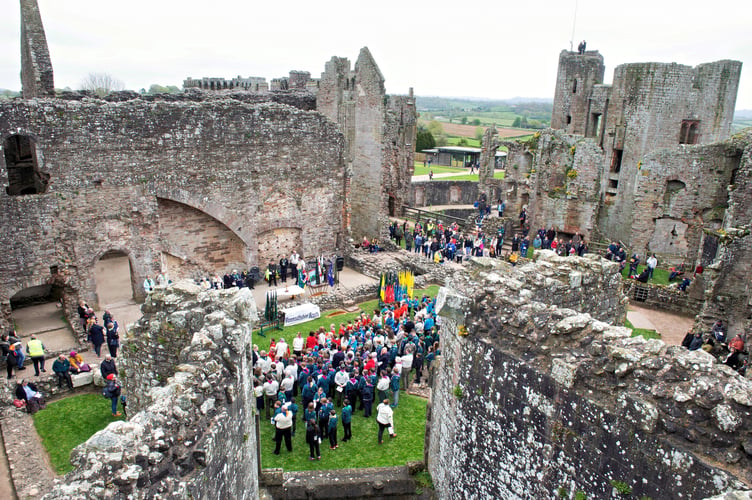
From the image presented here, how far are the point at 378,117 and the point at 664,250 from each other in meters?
12.8

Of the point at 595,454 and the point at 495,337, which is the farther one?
the point at 495,337

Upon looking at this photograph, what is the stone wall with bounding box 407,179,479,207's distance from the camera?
37.0 m

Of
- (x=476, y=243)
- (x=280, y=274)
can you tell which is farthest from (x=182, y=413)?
(x=476, y=243)

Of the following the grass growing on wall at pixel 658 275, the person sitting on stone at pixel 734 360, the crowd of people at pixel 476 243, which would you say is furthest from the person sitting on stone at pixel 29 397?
the grass growing on wall at pixel 658 275

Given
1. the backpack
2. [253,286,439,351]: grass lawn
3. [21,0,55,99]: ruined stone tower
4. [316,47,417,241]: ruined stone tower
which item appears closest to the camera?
the backpack

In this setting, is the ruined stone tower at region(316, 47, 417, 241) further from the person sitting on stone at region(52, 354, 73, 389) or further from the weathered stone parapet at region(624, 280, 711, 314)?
the person sitting on stone at region(52, 354, 73, 389)

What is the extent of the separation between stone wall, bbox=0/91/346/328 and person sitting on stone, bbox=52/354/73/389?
390cm

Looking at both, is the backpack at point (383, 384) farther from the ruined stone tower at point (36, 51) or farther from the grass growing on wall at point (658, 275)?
the ruined stone tower at point (36, 51)

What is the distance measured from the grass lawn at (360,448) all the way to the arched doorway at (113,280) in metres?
8.44

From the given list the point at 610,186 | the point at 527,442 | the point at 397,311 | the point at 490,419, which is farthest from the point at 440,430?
the point at 610,186

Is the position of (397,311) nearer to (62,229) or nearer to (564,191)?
(62,229)

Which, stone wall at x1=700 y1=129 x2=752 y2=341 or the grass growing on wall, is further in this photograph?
the grass growing on wall

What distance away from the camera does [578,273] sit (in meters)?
8.84

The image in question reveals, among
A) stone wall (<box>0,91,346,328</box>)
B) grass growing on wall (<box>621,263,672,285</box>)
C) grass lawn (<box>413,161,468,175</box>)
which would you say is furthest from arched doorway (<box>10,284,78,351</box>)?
grass lawn (<box>413,161,468,175</box>)
